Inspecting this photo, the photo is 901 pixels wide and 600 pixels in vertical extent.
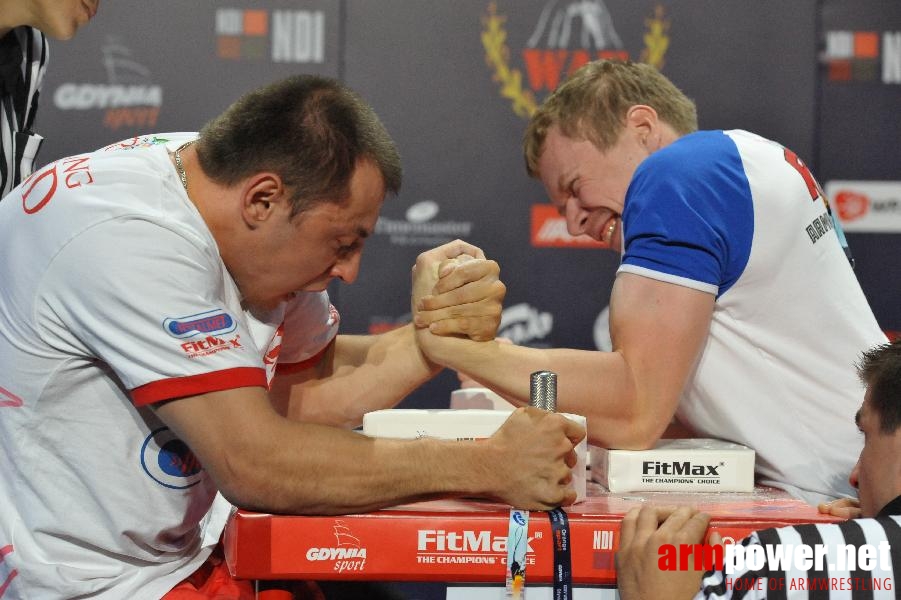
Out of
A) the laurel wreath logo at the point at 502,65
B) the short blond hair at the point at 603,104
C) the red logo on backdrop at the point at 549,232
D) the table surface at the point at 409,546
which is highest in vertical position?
the laurel wreath logo at the point at 502,65

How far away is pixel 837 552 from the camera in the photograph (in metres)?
1.23

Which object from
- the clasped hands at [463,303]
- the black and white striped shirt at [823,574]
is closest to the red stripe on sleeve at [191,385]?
the clasped hands at [463,303]

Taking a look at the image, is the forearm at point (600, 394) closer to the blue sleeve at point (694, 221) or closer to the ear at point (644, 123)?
the blue sleeve at point (694, 221)

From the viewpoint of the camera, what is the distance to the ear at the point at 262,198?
151 centimetres

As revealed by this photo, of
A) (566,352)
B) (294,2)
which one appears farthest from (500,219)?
(566,352)

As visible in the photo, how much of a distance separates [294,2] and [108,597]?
3113 mm

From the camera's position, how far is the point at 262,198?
4.99ft

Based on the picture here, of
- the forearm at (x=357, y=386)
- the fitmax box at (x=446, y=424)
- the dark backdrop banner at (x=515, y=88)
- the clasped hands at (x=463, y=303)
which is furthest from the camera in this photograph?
the dark backdrop banner at (x=515, y=88)

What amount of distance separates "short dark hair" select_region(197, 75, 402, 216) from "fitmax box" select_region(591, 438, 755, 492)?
59 centimetres

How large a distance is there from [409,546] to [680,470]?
0.50 meters

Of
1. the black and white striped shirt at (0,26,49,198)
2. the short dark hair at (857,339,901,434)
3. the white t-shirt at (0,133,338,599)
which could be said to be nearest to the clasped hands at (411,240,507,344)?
the white t-shirt at (0,133,338,599)

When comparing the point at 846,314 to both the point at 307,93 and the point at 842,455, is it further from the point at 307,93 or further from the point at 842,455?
the point at 307,93

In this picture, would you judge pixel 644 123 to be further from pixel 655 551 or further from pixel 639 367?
pixel 655 551

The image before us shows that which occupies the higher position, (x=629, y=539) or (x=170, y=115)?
(x=170, y=115)
